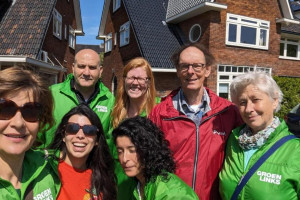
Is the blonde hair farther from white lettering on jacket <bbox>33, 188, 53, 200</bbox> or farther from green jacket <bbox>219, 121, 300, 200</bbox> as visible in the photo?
white lettering on jacket <bbox>33, 188, 53, 200</bbox>

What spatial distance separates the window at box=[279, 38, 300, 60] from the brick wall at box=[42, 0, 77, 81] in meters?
14.7

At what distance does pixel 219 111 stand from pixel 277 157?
770 millimetres

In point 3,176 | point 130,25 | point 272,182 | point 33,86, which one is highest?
point 130,25

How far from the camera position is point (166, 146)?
8.70 ft

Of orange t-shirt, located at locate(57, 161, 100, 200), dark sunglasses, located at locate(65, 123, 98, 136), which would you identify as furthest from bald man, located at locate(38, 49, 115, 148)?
orange t-shirt, located at locate(57, 161, 100, 200)

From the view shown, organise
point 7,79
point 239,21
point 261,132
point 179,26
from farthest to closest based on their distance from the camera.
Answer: point 179,26 → point 239,21 → point 261,132 → point 7,79

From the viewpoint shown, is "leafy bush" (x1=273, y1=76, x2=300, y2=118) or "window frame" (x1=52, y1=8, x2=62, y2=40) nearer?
"leafy bush" (x1=273, y1=76, x2=300, y2=118)

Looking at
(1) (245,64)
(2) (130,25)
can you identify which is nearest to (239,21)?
(1) (245,64)

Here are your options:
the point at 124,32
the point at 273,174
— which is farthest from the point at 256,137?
the point at 124,32

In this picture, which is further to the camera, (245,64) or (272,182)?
(245,64)

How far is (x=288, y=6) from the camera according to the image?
17109 millimetres

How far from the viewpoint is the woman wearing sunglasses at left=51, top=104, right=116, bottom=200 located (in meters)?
2.50

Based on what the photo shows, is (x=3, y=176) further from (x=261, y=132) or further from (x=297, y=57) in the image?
(x=297, y=57)

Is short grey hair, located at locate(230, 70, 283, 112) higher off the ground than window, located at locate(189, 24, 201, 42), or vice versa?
window, located at locate(189, 24, 201, 42)
